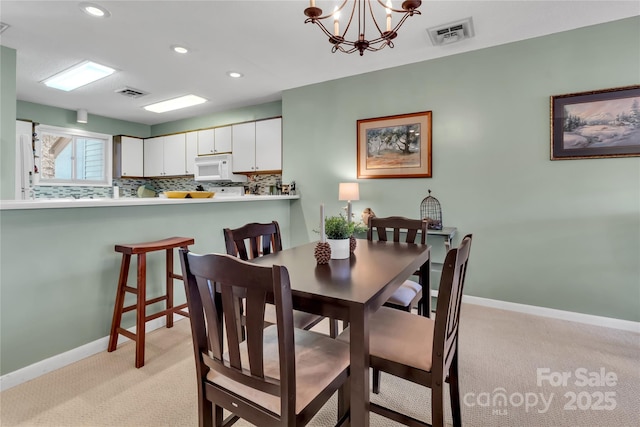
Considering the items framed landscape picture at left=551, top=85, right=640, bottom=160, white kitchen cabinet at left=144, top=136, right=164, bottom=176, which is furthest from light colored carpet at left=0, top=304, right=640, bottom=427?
white kitchen cabinet at left=144, top=136, right=164, bottom=176

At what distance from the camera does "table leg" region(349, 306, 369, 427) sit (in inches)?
39.3

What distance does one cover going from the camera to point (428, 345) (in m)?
1.25

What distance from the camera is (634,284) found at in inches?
98.8

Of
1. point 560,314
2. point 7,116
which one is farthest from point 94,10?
point 560,314

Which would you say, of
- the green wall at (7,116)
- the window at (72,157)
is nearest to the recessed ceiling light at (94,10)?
the green wall at (7,116)

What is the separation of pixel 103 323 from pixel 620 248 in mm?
4121

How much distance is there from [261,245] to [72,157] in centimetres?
503

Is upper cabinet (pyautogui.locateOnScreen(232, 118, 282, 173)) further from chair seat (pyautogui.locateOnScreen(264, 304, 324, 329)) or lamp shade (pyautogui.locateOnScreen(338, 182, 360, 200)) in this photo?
chair seat (pyautogui.locateOnScreen(264, 304, 324, 329))

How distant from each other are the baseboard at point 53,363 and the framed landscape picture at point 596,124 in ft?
12.9

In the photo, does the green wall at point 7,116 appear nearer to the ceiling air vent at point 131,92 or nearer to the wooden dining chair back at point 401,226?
the ceiling air vent at point 131,92

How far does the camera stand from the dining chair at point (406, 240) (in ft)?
6.05

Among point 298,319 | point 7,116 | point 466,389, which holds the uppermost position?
point 7,116

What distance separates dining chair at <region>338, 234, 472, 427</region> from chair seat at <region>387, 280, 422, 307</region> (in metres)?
0.32

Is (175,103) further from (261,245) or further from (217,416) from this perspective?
(217,416)
